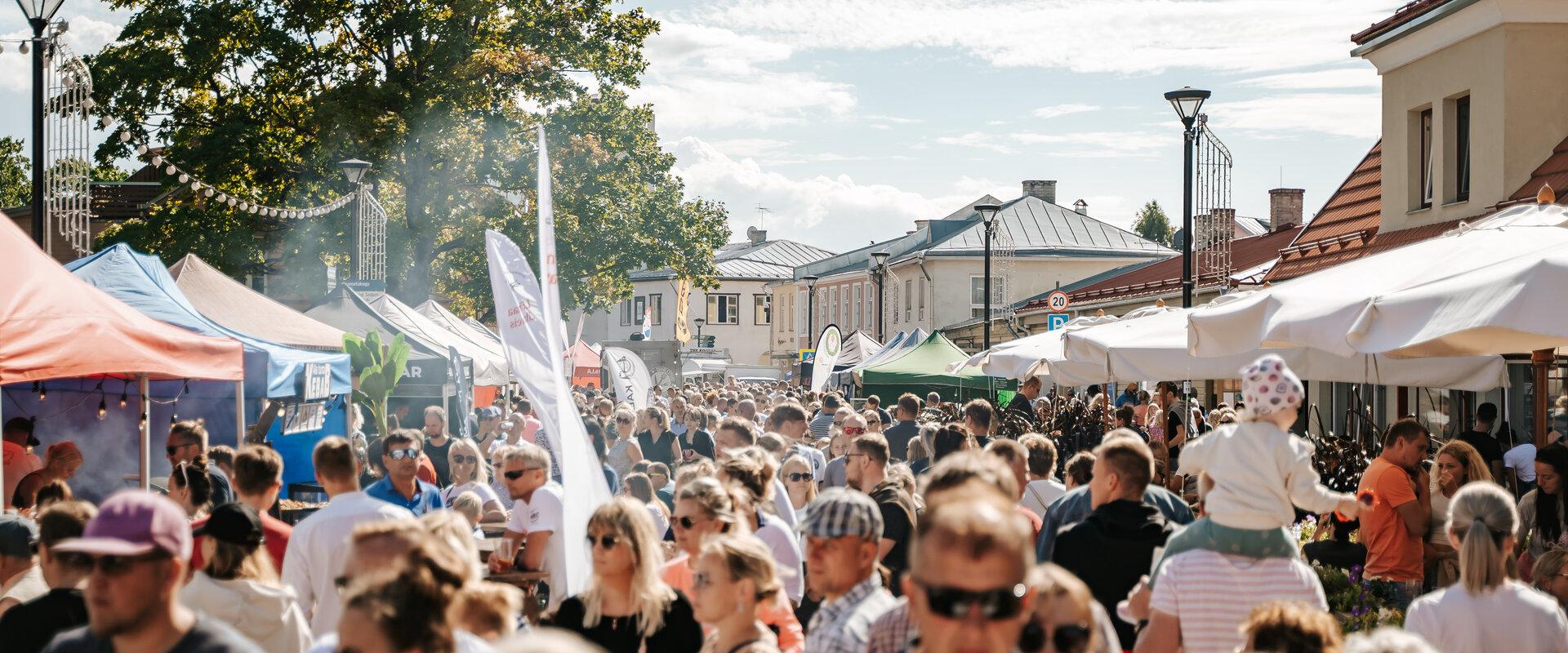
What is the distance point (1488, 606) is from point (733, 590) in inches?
102

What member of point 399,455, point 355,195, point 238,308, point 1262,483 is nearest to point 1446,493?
point 1262,483

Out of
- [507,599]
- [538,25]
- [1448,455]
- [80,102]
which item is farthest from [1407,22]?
[538,25]

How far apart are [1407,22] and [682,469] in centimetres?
1346

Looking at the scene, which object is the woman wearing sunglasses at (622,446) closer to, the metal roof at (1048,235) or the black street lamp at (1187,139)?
the black street lamp at (1187,139)

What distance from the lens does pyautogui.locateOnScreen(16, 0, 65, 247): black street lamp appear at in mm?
11172

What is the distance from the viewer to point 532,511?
306 inches

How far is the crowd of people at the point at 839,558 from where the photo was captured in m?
3.31

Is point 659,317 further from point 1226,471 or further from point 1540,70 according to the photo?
point 1226,471

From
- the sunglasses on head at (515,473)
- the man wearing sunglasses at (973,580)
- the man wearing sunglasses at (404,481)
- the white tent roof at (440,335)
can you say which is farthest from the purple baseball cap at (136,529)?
the white tent roof at (440,335)

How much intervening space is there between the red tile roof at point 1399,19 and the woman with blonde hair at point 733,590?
48.9ft

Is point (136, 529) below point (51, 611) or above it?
above

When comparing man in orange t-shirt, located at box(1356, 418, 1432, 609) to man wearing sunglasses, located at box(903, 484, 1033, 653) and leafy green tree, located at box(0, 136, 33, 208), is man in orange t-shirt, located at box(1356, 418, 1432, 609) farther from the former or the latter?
leafy green tree, located at box(0, 136, 33, 208)

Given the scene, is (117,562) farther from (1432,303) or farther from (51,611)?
(1432,303)

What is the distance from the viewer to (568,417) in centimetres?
624
